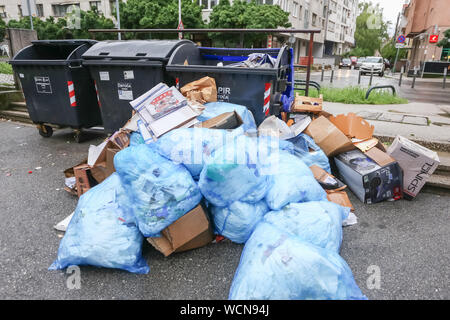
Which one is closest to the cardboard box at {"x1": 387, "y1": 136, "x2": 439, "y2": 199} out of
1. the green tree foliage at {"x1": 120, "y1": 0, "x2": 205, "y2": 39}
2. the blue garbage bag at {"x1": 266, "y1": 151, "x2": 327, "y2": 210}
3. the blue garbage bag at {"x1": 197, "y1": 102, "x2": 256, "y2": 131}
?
the blue garbage bag at {"x1": 266, "y1": 151, "x2": 327, "y2": 210}

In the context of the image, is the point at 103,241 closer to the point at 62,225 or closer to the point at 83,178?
the point at 62,225

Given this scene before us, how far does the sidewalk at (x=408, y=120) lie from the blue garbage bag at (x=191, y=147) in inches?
126

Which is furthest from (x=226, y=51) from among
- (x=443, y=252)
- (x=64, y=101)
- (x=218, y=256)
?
(x=443, y=252)

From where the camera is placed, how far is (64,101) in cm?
477

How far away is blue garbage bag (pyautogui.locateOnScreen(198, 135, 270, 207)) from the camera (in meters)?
2.05

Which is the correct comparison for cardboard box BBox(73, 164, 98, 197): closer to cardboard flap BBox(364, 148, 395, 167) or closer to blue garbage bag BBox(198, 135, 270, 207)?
blue garbage bag BBox(198, 135, 270, 207)

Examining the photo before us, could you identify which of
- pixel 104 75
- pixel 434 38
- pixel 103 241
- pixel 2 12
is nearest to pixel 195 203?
pixel 103 241

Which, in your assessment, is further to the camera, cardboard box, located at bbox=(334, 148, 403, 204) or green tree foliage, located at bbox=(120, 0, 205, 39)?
green tree foliage, located at bbox=(120, 0, 205, 39)

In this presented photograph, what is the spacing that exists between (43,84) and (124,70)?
1661 millimetres

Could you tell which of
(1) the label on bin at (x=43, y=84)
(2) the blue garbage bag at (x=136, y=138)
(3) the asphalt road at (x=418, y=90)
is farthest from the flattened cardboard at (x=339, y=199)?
(3) the asphalt road at (x=418, y=90)

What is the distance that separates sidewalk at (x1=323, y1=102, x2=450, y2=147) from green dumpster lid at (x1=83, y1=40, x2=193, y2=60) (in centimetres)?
323

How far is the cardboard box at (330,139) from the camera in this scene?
11.1 ft

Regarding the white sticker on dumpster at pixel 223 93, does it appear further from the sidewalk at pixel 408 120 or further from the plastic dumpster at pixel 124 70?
the sidewalk at pixel 408 120
